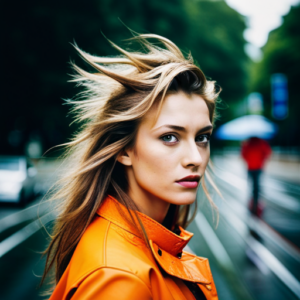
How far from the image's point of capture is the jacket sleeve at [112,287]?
1104mm

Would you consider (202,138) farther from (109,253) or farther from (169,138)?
(109,253)

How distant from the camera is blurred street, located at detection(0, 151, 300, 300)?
15.2ft

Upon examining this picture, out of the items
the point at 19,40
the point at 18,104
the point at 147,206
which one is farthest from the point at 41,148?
the point at 147,206

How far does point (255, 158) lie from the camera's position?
930 centimetres

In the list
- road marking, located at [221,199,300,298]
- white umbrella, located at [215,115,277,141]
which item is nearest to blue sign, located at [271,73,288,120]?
white umbrella, located at [215,115,277,141]

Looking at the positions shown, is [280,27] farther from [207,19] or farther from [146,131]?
[146,131]

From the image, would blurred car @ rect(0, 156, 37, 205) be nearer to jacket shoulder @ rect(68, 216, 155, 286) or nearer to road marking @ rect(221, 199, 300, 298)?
road marking @ rect(221, 199, 300, 298)

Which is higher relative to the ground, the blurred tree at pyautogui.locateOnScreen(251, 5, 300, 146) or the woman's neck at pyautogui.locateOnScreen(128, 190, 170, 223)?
the blurred tree at pyautogui.locateOnScreen(251, 5, 300, 146)

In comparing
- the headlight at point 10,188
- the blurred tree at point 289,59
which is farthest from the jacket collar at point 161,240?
the blurred tree at point 289,59

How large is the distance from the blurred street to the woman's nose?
0.76 meters

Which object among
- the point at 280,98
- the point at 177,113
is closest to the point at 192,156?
the point at 177,113

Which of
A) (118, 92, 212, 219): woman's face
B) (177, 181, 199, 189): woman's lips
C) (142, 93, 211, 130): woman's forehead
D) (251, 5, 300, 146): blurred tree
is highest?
(251, 5, 300, 146): blurred tree

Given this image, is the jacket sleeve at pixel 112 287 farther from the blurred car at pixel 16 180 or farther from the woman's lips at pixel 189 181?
the blurred car at pixel 16 180

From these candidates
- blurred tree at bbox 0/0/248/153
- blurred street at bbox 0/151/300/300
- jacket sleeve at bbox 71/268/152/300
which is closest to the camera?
jacket sleeve at bbox 71/268/152/300
